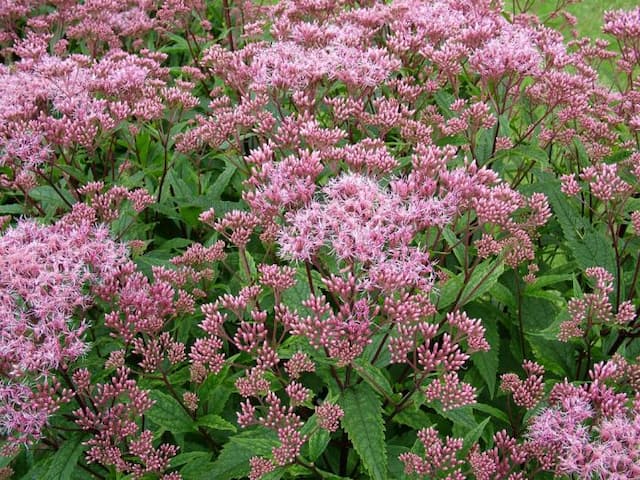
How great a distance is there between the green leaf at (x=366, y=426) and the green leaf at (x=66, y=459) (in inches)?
44.8

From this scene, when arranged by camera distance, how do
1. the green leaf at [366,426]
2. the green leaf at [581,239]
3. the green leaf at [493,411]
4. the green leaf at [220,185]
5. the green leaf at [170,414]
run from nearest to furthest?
1. the green leaf at [366,426]
2. the green leaf at [170,414]
3. the green leaf at [493,411]
4. the green leaf at [581,239]
5. the green leaf at [220,185]

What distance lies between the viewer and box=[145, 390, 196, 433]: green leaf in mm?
2600

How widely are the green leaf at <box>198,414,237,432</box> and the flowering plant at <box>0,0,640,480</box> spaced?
1cm

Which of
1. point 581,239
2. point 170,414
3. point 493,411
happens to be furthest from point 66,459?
point 581,239

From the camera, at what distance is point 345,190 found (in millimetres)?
2590

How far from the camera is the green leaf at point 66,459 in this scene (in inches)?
95.1

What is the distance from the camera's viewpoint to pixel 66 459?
249 cm

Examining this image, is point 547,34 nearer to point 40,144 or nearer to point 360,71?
point 360,71

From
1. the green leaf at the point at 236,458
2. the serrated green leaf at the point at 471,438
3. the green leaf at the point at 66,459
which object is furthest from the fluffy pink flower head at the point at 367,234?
the green leaf at the point at 66,459

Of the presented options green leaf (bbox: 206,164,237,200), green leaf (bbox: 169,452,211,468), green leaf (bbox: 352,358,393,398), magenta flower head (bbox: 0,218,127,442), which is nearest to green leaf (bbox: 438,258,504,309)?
green leaf (bbox: 352,358,393,398)

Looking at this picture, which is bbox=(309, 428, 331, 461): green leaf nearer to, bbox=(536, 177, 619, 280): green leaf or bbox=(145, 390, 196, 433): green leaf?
bbox=(145, 390, 196, 433): green leaf

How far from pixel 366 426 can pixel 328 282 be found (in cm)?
58

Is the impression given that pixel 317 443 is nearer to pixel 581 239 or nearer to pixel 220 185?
pixel 581 239

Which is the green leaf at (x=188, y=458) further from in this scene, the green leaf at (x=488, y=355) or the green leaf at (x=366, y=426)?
the green leaf at (x=488, y=355)
